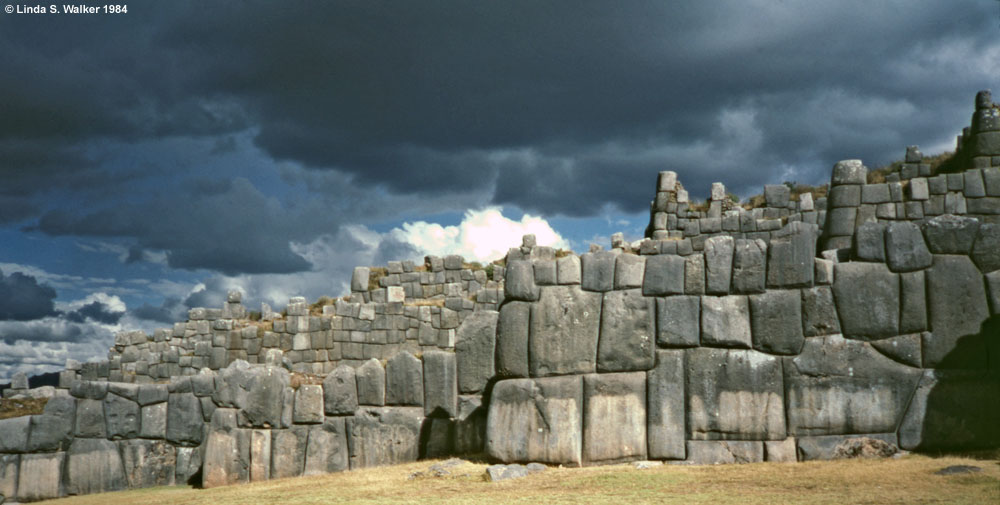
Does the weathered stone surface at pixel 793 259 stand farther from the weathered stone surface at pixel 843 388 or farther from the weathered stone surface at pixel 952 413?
the weathered stone surface at pixel 952 413

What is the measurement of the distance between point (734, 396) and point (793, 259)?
5.91ft

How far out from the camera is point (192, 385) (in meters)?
13.0

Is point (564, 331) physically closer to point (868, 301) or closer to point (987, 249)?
point (868, 301)

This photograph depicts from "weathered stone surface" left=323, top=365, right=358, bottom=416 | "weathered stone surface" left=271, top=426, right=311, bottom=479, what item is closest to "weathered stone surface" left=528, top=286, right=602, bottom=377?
"weathered stone surface" left=323, top=365, right=358, bottom=416

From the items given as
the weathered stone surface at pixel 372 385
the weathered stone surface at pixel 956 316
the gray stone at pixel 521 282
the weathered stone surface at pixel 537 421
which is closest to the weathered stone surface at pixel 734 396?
the weathered stone surface at pixel 537 421

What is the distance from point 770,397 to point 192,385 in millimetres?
8729

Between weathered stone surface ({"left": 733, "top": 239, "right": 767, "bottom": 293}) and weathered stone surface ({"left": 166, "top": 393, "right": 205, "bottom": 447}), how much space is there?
845 cm

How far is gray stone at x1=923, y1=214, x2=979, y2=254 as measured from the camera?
378 inches

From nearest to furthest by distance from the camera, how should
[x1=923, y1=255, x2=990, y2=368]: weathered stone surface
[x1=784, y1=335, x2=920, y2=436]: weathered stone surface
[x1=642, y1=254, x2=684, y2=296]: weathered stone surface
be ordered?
1. [x1=923, y1=255, x2=990, y2=368]: weathered stone surface
2. [x1=784, y1=335, x2=920, y2=436]: weathered stone surface
3. [x1=642, y1=254, x2=684, y2=296]: weathered stone surface

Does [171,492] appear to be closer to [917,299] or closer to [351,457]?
[351,457]

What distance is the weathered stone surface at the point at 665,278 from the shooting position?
1029 cm

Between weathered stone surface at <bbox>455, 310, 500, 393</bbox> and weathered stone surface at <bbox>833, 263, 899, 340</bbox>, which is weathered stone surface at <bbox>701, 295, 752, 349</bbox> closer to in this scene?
weathered stone surface at <bbox>833, 263, 899, 340</bbox>

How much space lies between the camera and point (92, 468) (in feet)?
41.2

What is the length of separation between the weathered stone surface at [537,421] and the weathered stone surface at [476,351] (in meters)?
0.84
